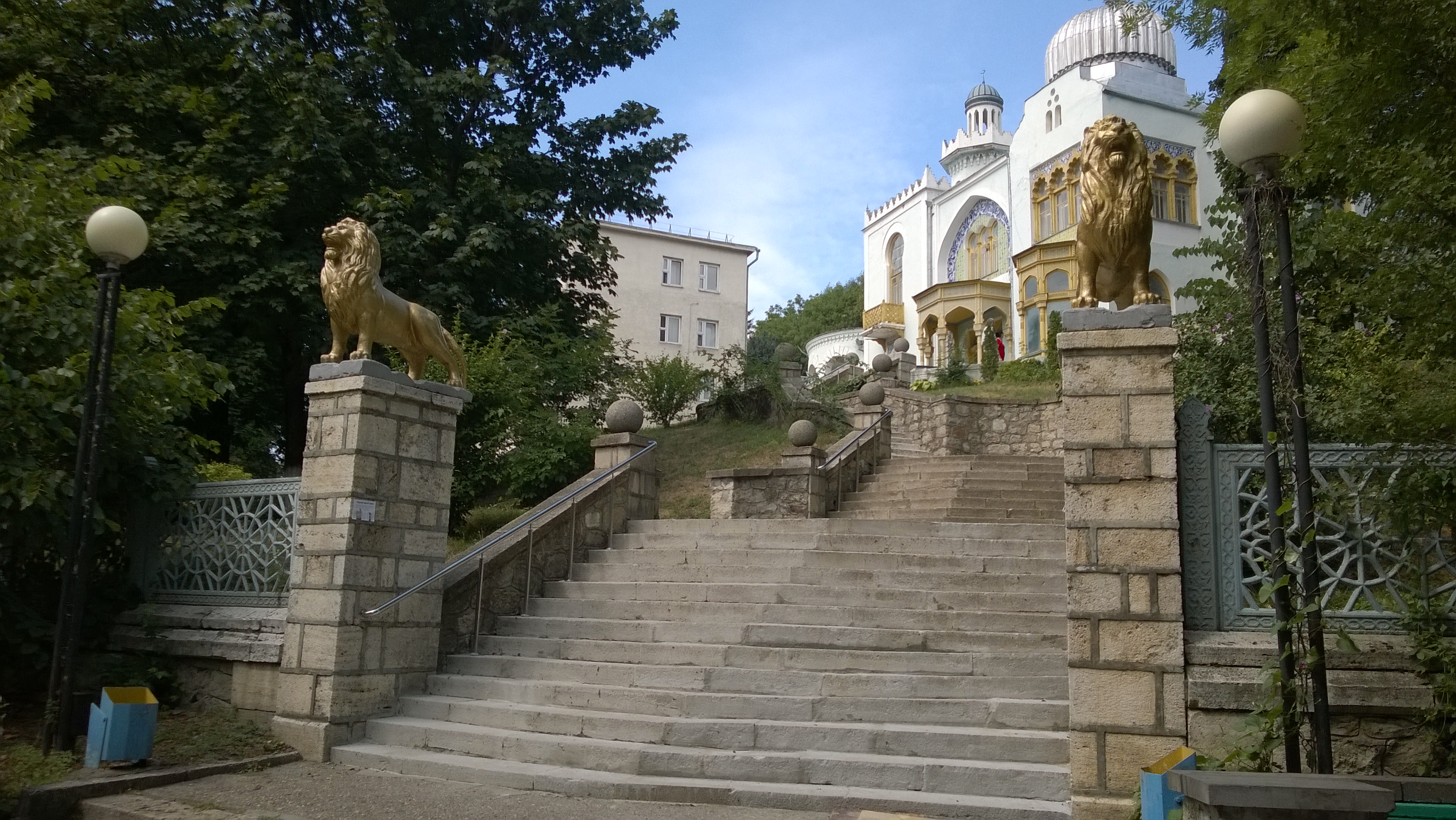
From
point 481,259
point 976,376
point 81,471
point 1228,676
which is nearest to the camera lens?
point 1228,676

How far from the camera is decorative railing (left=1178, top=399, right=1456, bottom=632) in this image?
5250 mm

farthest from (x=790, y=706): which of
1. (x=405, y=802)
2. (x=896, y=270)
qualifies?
(x=896, y=270)

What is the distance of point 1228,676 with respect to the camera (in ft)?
17.1

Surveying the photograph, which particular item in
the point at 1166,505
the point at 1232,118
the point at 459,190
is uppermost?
the point at 459,190

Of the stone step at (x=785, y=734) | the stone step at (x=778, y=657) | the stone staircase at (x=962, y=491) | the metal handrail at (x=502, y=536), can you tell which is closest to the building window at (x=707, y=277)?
the stone staircase at (x=962, y=491)

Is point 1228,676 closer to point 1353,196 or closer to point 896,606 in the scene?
point 896,606

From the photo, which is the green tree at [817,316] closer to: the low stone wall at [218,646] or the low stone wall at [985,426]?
the low stone wall at [985,426]

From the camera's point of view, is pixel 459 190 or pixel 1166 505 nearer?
pixel 1166 505

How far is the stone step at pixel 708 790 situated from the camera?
5.56 m

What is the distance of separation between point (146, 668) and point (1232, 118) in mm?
8456

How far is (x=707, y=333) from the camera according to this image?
149ft

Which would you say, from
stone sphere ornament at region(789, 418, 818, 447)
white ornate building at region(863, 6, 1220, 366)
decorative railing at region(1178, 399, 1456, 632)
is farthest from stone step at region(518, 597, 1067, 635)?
white ornate building at region(863, 6, 1220, 366)

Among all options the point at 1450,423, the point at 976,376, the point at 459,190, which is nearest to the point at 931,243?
the point at 976,376

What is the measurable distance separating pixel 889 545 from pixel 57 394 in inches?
276
